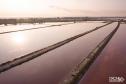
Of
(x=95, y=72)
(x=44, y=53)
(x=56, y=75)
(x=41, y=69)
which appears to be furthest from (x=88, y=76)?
(x=44, y=53)

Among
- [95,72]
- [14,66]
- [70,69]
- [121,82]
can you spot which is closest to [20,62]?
[14,66]

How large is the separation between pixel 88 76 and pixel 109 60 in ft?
6.01

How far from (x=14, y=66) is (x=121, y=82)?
3246 mm

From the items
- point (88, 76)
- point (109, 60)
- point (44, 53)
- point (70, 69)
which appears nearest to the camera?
point (88, 76)

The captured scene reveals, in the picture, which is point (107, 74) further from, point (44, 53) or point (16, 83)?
point (44, 53)

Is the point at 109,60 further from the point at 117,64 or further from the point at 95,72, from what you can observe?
the point at 95,72

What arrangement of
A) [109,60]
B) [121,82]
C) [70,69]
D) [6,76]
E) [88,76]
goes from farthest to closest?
[109,60] < [70,69] < [6,76] < [88,76] < [121,82]

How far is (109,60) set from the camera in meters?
6.39

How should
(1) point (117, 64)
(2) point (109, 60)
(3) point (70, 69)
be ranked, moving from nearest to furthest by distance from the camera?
(3) point (70, 69)
(1) point (117, 64)
(2) point (109, 60)

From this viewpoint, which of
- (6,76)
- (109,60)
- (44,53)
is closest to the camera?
(6,76)

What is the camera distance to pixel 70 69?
18.1 feet

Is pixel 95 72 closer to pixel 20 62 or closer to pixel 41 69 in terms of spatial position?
pixel 41 69

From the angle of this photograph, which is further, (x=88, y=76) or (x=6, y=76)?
(x=6, y=76)

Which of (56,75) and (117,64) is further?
(117,64)
